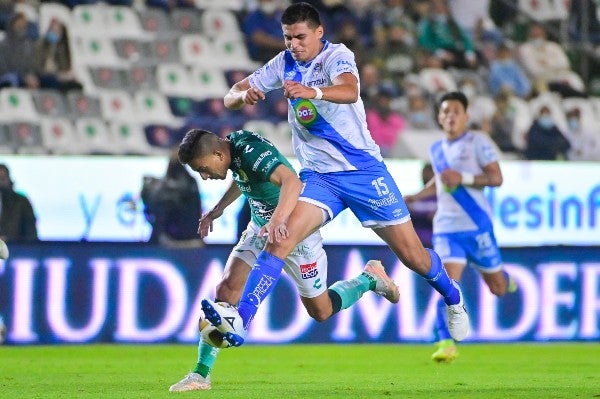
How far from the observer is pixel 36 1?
16.3 meters

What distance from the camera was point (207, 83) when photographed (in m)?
16.5

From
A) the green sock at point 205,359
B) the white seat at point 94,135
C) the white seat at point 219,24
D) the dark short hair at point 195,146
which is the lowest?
the green sock at point 205,359

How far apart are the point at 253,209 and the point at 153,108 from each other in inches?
339

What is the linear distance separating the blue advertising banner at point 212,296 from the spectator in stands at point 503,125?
400 cm

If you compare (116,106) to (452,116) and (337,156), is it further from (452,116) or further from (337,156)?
(337,156)

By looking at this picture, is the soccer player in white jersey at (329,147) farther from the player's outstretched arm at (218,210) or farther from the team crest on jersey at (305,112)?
the player's outstretched arm at (218,210)

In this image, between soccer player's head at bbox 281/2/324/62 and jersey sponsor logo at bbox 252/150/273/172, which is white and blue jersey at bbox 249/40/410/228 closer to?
soccer player's head at bbox 281/2/324/62


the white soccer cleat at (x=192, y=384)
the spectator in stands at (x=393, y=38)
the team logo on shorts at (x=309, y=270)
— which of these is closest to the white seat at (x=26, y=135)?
the spectator in stands at (x=393, y=38)

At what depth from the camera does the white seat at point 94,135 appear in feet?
49.4

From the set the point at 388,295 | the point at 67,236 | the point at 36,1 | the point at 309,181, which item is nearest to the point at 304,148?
the point at 309,181

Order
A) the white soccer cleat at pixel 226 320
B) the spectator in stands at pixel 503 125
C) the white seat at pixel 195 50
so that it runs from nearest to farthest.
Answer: the white soccer cleat at pixel 226 320 → the spectator in stands at pixel 503 125 → the white seat at pixel 195 50

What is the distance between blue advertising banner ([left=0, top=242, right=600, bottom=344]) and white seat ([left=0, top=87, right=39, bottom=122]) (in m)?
3.62

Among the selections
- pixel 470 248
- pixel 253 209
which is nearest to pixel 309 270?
pixel 253 209

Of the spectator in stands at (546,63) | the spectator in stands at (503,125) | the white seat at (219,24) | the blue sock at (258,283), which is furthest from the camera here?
the spectator in stands at (546,63)
